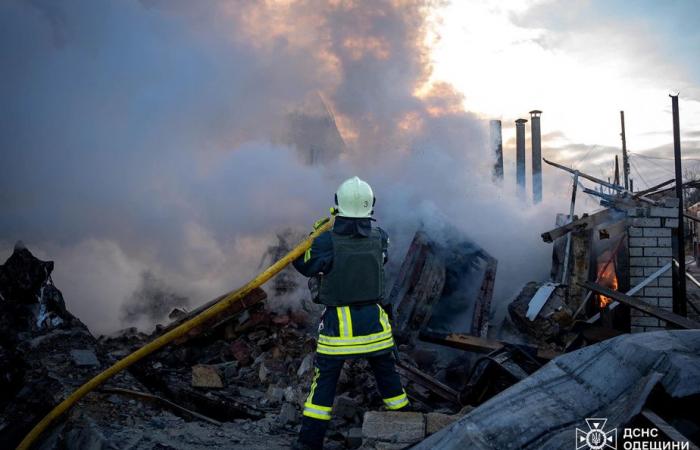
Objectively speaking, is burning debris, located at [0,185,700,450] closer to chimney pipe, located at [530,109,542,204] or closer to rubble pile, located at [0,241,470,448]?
rubble pile, located at [0,241,470,448]

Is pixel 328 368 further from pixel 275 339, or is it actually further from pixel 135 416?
pixel 275 339

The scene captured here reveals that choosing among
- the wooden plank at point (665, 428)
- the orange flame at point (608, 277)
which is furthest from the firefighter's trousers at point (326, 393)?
the orange flame at point (608, 277)

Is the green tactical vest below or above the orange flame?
below

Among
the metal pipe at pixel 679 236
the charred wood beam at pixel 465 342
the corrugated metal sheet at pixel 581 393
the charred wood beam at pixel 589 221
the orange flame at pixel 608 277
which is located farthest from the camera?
the charred wood beam at pixel 589 221

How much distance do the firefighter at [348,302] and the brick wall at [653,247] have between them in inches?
182

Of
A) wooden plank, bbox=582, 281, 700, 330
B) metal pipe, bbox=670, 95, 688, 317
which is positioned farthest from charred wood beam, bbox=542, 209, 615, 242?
wooden plank, bbox=582, 281, 700, 330

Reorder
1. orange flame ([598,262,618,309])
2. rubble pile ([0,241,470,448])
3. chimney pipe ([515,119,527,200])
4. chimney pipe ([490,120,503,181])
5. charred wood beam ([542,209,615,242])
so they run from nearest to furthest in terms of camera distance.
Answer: rubble pile ([0,241,470,448]), orange flame ([598,262,618,309]), charred wood beam ([542,209,615,242]), chimney pipe ([490,120,503,181]), chimney pipe ([515,119,527,200])

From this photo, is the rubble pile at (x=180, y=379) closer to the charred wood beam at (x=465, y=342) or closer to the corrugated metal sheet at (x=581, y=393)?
the charred wood beam at (x=465, y=342)

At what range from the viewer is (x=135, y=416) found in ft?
12.8

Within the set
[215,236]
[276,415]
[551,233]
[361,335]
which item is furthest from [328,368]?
[215,236]

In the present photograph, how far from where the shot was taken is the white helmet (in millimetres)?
3473

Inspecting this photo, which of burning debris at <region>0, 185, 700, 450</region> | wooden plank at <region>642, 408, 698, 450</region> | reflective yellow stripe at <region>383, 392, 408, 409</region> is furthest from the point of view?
reflective yellow stripe at <region>383, 392, 408, 409</region>

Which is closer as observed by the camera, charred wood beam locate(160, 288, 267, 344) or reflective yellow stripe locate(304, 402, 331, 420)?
reflective yellow stripe locate(304, 402, 331, 420)

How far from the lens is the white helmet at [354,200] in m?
3.47
